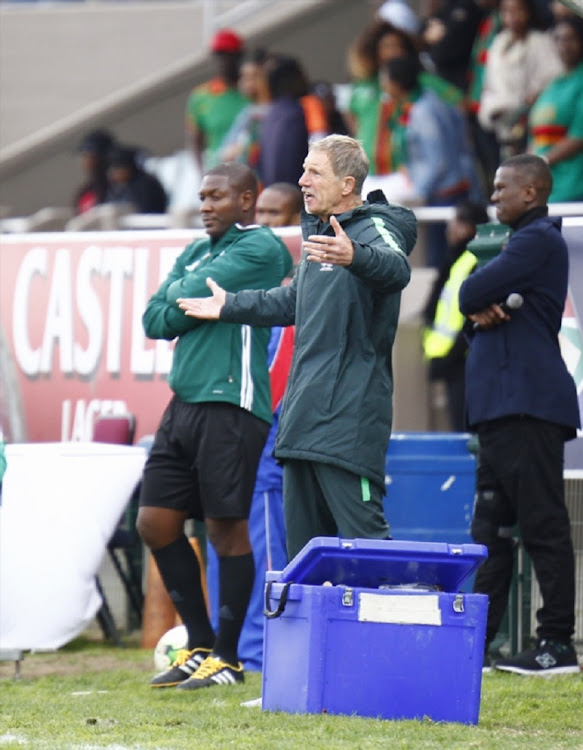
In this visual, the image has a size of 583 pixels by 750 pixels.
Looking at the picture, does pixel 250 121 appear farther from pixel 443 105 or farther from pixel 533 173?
pixel 533 173

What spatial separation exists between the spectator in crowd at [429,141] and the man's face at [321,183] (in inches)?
231

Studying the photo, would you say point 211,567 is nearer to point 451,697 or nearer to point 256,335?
point 256,335

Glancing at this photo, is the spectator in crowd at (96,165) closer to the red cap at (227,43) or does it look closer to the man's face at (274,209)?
the red cap at (227,43)

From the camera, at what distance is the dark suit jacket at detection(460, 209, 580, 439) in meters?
7.36

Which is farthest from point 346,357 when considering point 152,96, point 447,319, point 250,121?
point 152,96

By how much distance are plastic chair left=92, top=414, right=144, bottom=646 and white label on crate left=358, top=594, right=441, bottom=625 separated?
3440mm

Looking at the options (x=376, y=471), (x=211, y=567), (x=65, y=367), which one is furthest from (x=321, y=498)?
(x=65, y=367)

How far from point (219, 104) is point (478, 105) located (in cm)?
286

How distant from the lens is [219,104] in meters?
14.9

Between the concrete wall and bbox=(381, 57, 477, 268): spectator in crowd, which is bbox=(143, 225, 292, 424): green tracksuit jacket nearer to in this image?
bbox=(381, 57, 477, 268): spectator in crowd

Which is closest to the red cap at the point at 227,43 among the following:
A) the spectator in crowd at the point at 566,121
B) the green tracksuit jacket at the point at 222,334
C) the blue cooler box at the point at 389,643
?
the spectator in crowd at the point at 566,121

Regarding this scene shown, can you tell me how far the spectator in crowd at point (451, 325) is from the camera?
34.4ft

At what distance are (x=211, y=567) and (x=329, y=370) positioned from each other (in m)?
2.21

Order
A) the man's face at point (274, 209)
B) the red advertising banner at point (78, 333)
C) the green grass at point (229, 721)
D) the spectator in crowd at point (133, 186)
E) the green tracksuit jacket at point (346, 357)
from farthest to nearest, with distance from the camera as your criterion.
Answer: the spectator in crowd at point (133, 186) → the red advertising banner at point (78, 333) → the man's face at point (274, 209) → the green tracksuit jacket at point (346, 357) → the green grass at point (229, 721)
